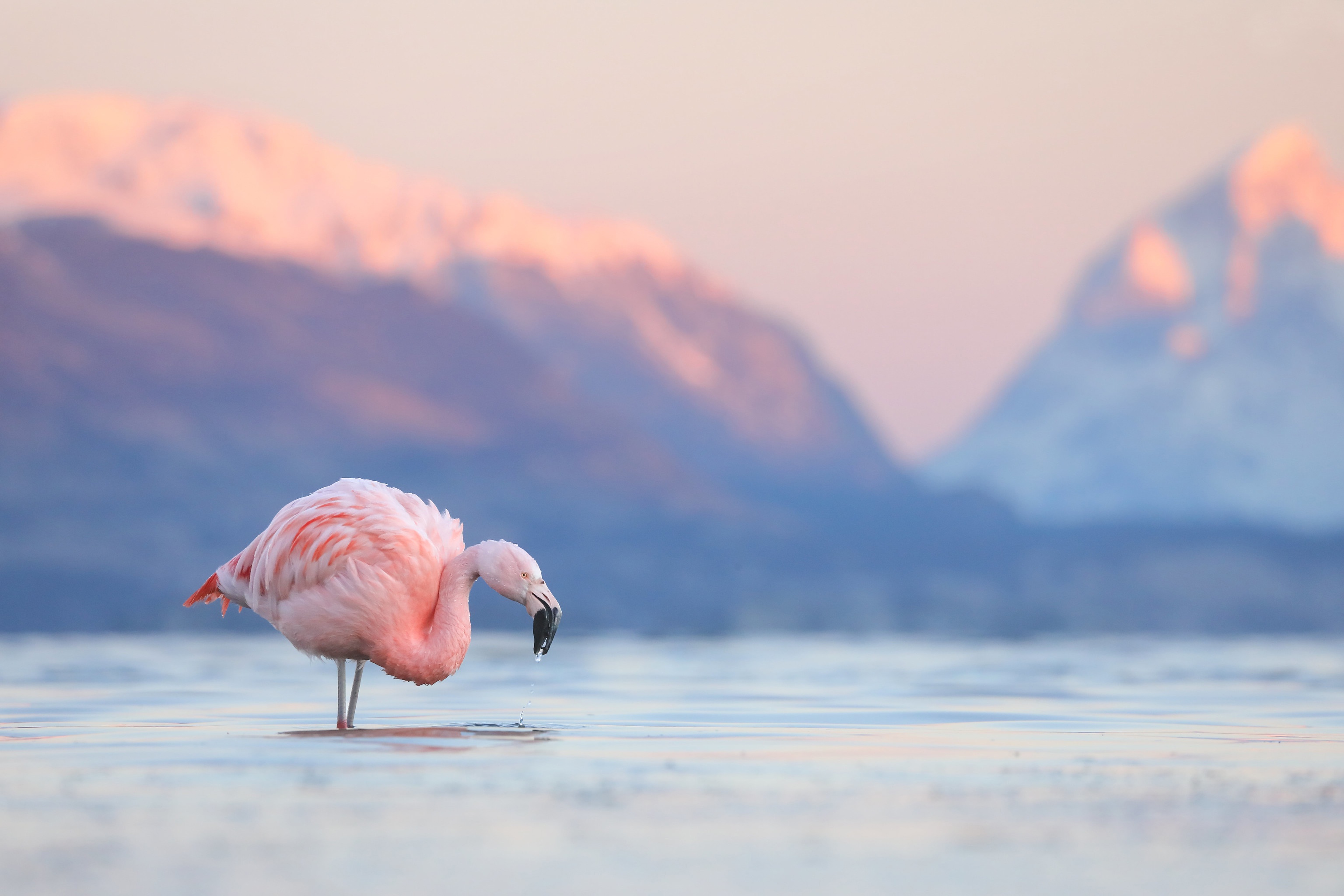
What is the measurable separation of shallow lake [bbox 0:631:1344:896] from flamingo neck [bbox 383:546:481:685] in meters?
0.42

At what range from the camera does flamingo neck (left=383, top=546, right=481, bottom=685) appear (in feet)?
43.0

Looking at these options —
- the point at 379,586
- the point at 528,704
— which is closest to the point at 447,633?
the point at 379,586

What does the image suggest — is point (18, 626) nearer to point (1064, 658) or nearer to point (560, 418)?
point (1064, 658)

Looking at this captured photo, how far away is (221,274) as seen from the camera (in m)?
165

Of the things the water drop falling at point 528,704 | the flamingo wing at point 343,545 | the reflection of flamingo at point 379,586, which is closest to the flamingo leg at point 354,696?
the reflection of flamingo at point 379,586

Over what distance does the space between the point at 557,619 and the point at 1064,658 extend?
45.4 ft

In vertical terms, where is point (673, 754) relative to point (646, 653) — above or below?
below

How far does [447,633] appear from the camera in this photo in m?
13.1

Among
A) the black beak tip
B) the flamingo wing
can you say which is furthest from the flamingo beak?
the flamingo wing

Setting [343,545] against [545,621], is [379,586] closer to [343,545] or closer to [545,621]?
[343,545]

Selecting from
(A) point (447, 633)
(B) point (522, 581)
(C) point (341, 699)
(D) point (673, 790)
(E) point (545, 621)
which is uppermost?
(B) point (522, 581)

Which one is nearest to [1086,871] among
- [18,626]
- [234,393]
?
[18,626]

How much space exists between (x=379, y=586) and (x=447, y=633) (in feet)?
1.81

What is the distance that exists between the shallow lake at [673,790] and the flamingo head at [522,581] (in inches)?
25.9
